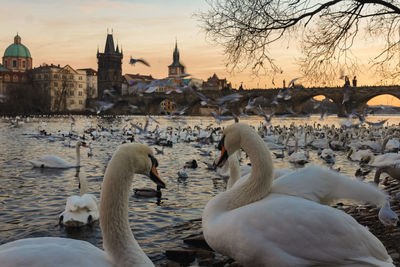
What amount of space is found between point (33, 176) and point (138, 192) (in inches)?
139

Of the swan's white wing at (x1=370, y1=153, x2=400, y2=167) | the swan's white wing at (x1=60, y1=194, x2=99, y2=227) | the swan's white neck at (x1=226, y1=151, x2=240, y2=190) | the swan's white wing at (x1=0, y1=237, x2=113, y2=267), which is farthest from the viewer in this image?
the swan's white wing at (x1=370, y1=153, x2=400, y2=167)

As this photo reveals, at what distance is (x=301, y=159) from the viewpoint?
12.2 metres

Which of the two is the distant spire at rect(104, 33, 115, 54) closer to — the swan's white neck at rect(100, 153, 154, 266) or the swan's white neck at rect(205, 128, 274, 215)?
the swan's white neck at rect(205, 128, 274, 215)

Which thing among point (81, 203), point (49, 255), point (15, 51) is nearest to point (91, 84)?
point (15, 51)

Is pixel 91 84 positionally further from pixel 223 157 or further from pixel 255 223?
pixel 255 223

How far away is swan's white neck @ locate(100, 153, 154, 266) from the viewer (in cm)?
225

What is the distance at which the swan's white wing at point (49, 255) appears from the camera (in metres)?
1.99

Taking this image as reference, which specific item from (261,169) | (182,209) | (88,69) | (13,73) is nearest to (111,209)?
(261,169)

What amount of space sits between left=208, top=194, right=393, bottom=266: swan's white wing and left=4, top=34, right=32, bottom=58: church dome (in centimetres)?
13886

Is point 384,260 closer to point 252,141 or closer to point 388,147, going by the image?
point 252,141

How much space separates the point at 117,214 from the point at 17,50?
140 m

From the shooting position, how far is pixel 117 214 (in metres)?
2.30

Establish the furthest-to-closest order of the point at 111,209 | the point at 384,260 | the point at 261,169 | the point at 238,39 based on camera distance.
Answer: the point at 238,39 < the point at 261,169 < the point at 384,260 < the point at 111,209

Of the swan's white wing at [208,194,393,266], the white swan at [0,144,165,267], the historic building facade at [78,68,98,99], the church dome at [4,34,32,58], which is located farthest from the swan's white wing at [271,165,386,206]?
the church dome at [4,34,32,58]
